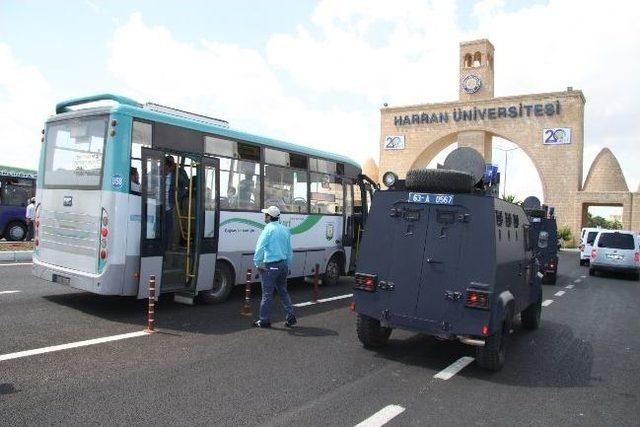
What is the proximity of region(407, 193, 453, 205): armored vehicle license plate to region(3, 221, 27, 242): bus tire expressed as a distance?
2043 centimetres

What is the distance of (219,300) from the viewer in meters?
10.1

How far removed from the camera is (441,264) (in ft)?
21.7

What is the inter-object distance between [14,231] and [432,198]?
2073cm

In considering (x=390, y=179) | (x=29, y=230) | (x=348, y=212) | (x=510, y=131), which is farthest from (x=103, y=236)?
(x=510, y=131)

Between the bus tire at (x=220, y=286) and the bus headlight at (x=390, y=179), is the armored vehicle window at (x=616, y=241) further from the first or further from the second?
the bus headlight at (x=390, y=179)

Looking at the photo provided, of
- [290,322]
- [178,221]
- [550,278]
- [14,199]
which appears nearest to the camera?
[290,322]

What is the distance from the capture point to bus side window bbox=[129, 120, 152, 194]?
27.5 ft

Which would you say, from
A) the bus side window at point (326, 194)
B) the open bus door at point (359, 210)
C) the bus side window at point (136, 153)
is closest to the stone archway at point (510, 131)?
the open bus door at point (359, 210)

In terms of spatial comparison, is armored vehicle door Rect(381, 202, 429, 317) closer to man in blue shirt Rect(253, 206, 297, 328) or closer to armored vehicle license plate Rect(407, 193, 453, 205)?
armored vehicle license plate Rect(407, 193, 453, 205)

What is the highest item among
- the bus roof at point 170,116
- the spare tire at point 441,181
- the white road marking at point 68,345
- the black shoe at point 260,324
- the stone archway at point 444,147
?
the stone archway at point 444,147

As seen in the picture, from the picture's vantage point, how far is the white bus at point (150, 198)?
8242 millimetres

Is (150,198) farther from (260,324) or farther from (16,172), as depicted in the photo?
(16,172)

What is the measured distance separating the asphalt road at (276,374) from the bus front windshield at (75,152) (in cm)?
210

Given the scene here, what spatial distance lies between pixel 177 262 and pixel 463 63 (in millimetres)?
53560
